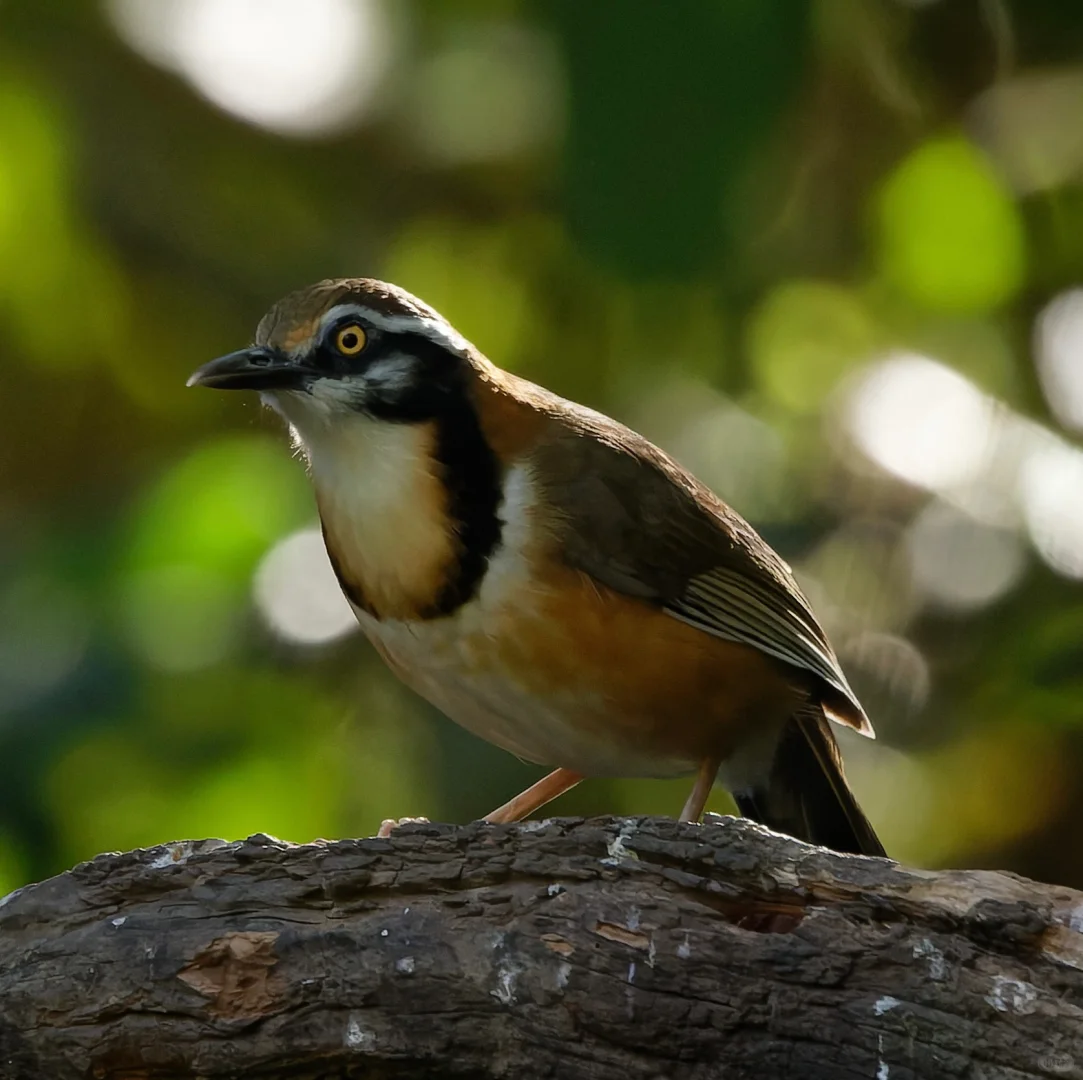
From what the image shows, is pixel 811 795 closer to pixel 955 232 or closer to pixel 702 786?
pixel 702 786

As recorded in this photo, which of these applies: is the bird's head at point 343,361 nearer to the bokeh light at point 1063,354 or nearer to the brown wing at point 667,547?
the brown wing at point 667,547

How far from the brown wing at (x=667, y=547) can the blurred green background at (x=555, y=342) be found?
0.57 meters

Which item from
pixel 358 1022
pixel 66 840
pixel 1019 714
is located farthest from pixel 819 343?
pixel 358 1022

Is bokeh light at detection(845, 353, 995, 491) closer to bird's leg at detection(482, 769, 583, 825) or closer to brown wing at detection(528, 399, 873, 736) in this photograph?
brown wing at detection(528, 399, 873, 736)

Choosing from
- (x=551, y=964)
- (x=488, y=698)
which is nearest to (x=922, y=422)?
(x=488, y=698)

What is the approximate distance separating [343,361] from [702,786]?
1.47 m

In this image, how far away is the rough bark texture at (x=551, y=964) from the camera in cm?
339

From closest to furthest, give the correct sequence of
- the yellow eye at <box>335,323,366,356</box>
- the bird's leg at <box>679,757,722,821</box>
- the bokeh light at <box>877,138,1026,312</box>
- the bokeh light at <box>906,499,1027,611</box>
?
the yellow eye at <box>335,323,366,356</box> → the bird's leg at <box>679,757,722,821</box> → the bokeh light at <box>906,499,1027,611</box> → the bokeh light at <box>877,138,1026,312</box>

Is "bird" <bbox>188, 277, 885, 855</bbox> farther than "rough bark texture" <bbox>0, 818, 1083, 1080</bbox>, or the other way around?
"bird" <bbox>188, 277, 885, 855</bbox>

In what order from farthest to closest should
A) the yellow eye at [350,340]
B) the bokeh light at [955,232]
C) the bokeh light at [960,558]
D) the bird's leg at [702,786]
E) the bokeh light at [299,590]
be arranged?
the bokeh light at [955,232] → the bokeh light at [960,558] → the bokeh light at [299,590] → the bird's leg at [702,786] → the yellow eye at [350,340]

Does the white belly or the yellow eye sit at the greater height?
the yellow eye

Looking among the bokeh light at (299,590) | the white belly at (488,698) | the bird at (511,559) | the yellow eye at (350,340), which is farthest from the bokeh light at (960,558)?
the yellow eye at (350,340)

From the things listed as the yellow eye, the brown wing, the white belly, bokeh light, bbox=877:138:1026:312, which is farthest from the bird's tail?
bokeh light, bbox=877:138:1026:312

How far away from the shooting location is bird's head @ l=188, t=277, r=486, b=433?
459 centimetres
